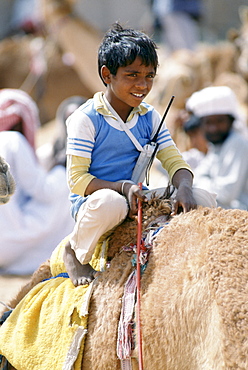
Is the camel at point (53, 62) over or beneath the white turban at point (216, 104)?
over

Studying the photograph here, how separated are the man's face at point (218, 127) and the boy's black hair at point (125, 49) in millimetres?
3387

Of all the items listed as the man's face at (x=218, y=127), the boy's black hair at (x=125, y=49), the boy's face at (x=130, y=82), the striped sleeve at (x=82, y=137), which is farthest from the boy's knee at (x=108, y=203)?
the man's face at (x=218, y=127)

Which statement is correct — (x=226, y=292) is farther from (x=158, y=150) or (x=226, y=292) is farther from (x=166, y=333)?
(x=158, y=150)

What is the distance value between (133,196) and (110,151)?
0.29m

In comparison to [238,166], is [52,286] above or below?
below

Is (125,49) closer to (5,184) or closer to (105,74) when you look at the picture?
(105,74)

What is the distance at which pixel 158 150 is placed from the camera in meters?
2.91

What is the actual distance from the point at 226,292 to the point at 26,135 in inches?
176

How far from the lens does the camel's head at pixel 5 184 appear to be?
259 cm

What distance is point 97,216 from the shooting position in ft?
8.22

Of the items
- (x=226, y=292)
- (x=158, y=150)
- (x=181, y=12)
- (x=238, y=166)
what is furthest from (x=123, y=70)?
(x=181, y=12)

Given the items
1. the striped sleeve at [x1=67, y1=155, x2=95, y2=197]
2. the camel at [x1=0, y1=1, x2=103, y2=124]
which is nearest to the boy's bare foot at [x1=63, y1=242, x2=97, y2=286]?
the striped sleeve at [x1=67, y1=155, x2=95, y2=197]

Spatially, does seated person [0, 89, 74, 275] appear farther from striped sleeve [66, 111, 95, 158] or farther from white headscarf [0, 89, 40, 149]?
striped sleeve [66, 111, 95, 158]

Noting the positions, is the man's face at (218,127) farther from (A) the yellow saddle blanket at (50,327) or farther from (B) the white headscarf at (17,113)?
(A) the yellow saddle blanket at (50,327)
